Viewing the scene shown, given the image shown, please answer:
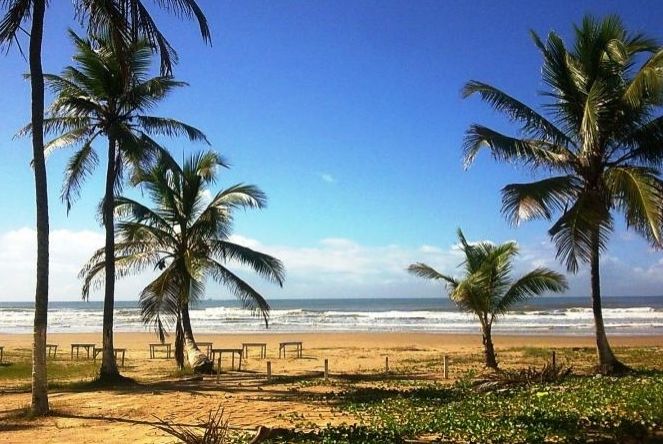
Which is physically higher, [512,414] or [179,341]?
[179,341]

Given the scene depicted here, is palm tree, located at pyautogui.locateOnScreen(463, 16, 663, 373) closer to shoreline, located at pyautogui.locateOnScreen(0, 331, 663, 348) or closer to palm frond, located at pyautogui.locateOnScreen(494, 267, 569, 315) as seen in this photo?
palm frond, located at pyautogui.locateOnScreen(494, 267, 569, 315)

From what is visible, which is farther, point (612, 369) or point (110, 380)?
point (110, 380)

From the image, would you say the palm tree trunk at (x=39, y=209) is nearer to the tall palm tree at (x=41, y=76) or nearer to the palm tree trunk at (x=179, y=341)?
the tall palm tree at (x=41, y=76)

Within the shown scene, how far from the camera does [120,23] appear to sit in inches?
397

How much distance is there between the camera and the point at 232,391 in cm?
1325

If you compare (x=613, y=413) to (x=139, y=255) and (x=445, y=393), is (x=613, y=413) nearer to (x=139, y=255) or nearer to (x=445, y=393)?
(x=445, y=393)

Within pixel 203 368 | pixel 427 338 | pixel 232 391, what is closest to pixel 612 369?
pixel 232 391

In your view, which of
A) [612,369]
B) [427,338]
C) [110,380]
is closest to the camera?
[612,369]

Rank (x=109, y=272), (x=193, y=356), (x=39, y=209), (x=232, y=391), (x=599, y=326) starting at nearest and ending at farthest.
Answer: (x=39, y=209)
(x=232, y=391)
(x=599, y=326)
(x=109, y=272)
(x=193, y=356)

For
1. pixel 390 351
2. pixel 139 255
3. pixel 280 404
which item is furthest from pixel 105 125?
pixel 390 351

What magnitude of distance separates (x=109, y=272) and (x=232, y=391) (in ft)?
14.4

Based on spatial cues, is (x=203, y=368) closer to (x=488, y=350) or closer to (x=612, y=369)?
(x=488, y=350)

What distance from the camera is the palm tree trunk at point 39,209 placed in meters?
10.0

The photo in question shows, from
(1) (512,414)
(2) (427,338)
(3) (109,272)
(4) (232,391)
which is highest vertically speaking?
(3) (109,272)
